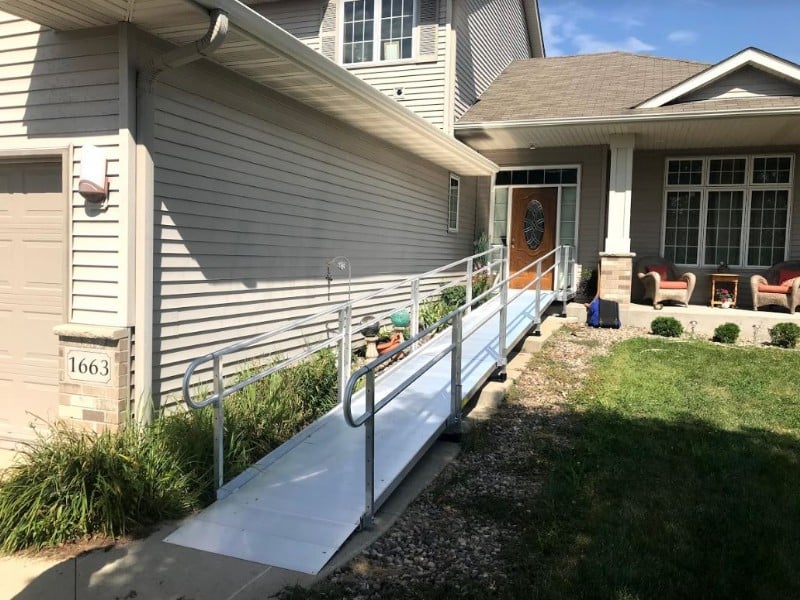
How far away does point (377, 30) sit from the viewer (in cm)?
1208

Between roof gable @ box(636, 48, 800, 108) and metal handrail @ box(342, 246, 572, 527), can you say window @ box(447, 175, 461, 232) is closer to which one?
roof gable @ box(636, 48, 800, 108)

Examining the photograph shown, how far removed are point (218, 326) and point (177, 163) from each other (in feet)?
4.84

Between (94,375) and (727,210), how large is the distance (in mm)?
11290

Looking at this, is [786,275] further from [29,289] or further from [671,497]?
[29,289]

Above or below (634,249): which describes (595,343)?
below

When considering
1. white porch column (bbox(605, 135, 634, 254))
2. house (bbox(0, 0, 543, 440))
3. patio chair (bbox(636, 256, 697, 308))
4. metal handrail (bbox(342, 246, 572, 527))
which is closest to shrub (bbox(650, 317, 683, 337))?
patio chair (bbox(636, 256, 697, 308))

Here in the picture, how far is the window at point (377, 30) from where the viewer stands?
11836 mm

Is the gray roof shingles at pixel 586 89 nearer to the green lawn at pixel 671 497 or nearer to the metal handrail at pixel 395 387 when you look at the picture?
the metal handrail at pixel 395 387

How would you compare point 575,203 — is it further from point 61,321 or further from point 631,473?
point 61,321

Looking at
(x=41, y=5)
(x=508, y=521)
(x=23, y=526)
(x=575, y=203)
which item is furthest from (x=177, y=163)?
→ (x=575, y=203)

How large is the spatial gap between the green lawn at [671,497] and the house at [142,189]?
3.11m

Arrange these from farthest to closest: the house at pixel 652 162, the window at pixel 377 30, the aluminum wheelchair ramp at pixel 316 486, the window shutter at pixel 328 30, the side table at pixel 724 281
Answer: the window shutter at pixel 328 30 → the window at pixel 377 30 → the side table at pixel 724 281 → the house at pixel 652 162 → the aluminum wheelchair ramp at pixel 316 486

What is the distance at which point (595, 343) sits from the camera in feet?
29.8

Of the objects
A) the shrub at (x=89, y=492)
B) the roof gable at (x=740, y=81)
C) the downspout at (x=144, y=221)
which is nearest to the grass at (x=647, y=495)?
the shrub at (x=89, y=492)
